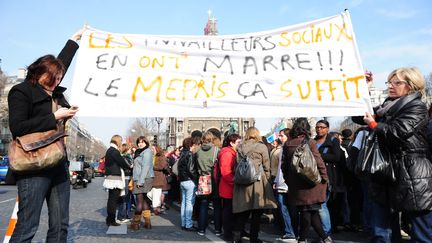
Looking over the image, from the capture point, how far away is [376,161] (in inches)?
151

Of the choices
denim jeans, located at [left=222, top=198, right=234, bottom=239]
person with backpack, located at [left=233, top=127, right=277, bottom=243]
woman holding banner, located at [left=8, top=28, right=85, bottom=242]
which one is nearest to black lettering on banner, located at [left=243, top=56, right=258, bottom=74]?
person with backpack, located at [left=233, top=127, right=277, bottom=243]

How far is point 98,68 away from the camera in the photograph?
534 cm

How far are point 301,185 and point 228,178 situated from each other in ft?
5.70

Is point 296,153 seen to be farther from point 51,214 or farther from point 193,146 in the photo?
point 193,146

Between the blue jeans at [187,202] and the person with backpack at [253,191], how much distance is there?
200cm

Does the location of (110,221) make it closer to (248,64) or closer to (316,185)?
(316,185)

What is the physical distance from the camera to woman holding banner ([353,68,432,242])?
146 inches

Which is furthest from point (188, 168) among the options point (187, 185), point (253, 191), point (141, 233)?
point (253, 191)

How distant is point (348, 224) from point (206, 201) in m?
2.82

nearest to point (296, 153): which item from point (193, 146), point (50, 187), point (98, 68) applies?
point (98, 68)

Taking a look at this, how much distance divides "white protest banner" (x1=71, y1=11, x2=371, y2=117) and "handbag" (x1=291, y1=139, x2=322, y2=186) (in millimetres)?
902

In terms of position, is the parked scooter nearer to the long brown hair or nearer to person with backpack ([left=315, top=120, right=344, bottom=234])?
person with backpack ([left=315, top=120, right=344, bottom=234])

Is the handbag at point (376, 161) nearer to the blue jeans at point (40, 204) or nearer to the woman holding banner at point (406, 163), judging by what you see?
the woman holding banner at point (406, 163)

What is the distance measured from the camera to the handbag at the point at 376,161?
12.5ft
